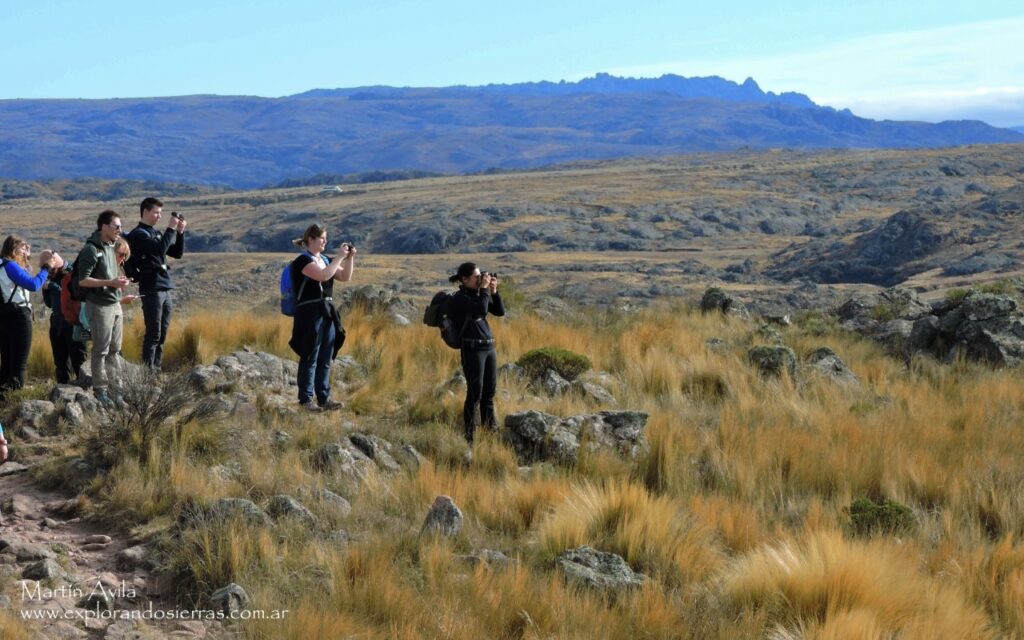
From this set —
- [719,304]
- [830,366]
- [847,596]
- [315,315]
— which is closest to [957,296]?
[830,366]

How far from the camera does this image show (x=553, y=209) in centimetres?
6669

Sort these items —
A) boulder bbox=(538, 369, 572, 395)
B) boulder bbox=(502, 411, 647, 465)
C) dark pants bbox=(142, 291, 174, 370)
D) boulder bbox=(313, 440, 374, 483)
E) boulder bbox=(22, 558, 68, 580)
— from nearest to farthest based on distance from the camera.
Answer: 1. boulder bbox=(22, 558, 68, 580)
2. boulder bbox=(313, 440, 374, 483)
3. boulder bbox=(502, 411, 647, 465)
4. dark pants bbox=(142, 291, 174, 370)
5. boulder bbox=(538, 369, 572, 395)

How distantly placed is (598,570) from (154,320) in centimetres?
572

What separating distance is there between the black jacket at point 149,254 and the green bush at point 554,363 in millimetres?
3857

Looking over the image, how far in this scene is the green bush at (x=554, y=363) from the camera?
10328mm

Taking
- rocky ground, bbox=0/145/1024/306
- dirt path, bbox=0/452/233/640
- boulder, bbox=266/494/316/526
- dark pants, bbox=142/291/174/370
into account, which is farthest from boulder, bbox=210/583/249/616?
rocky ground, bbox=0/145/1024/306

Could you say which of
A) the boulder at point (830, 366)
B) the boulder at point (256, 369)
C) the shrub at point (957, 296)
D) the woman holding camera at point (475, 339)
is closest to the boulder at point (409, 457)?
the woman holding camera at point (475, 339)

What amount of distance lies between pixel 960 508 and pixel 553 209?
6093cm

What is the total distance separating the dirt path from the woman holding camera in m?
3.09

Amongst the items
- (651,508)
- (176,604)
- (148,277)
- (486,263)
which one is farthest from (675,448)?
(486,263)

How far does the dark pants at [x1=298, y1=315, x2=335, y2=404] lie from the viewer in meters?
8.39

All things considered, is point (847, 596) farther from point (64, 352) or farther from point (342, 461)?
point (64, 352)

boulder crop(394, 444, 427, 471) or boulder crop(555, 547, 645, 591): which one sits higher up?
boulder crop(555, 547, 645, 591)

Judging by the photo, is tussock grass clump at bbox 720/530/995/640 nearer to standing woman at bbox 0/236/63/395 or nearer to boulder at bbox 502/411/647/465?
boulder at bbox 502/411/647/465
